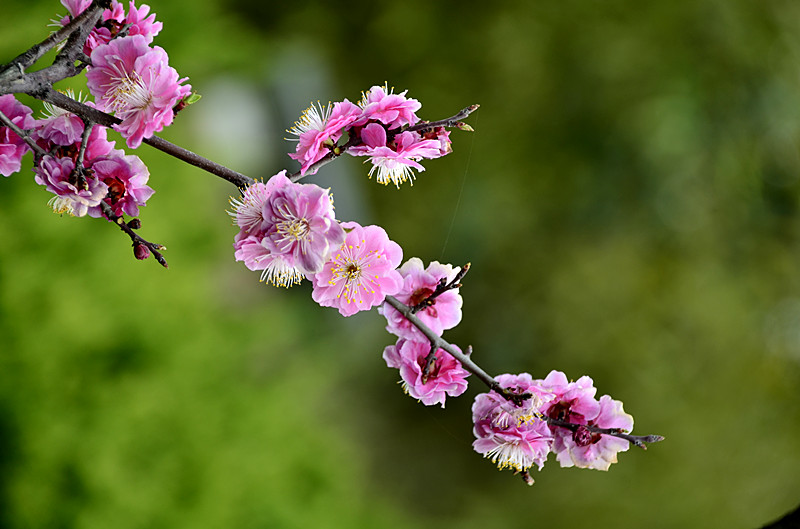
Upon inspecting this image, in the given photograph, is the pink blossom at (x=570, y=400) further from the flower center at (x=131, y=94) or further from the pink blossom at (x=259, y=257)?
the flower center at (x=131, y=94)

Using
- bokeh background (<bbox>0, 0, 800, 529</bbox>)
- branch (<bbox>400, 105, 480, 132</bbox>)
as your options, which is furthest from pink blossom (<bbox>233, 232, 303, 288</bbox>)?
bokeh background (<bbox>0, 0, 800, 529</bbox>)

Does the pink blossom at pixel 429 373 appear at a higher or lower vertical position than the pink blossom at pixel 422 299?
lower

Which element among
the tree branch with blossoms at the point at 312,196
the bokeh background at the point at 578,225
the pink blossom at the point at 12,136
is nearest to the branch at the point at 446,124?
the tree branch with blossoms at the point at 312,196

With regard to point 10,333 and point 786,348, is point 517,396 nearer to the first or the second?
point 10,333

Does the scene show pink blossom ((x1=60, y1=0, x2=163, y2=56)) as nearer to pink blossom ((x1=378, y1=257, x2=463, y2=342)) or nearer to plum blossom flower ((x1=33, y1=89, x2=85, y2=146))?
plum blossom flower ((x1=33, y1=89, x2=85, y2=146))

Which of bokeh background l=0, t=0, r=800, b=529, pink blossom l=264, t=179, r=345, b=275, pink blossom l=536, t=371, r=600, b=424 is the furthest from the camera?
bokeh background l=0, t=0, r=800, b=529

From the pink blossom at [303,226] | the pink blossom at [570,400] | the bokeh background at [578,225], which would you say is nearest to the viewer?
the pink blossom at [303,226]

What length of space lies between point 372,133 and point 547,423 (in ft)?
0.72

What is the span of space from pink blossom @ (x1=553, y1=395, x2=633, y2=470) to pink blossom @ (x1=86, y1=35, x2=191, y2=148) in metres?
0.31

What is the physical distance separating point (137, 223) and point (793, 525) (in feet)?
1.71

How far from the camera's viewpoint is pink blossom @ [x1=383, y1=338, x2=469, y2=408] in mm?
432

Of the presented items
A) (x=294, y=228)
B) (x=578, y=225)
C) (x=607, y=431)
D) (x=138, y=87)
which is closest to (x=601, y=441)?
(x=607, y=431)

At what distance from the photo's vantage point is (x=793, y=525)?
1.72 feet

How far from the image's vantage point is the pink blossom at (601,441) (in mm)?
439
